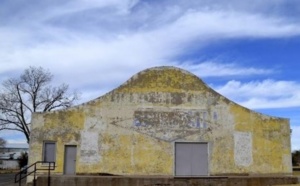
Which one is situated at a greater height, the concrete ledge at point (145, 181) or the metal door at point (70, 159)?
the metal door at point (70, 159)

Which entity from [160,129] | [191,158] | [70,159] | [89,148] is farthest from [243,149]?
[70,159]

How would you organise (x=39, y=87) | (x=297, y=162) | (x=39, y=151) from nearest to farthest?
(x=39, y=151) < (x=39, y=87) < (x=297, y=162)

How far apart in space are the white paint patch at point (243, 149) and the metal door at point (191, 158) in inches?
67.1

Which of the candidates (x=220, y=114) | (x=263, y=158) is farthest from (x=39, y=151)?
(x=263, y=158)

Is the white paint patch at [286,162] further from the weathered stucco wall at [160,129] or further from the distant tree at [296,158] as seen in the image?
the distant tree at [296,158]

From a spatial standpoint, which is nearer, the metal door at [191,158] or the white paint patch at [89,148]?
the white paint patch at [89,148]

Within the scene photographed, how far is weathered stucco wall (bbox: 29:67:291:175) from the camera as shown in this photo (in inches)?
904

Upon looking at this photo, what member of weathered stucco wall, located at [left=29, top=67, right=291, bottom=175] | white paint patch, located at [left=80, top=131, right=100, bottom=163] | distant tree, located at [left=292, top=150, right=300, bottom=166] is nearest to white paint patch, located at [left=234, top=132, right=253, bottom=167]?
weathered stucco wall, located at [left=29, top=67, right=291, bottom=175]

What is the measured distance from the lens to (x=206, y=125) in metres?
23.8

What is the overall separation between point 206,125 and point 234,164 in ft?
8.58

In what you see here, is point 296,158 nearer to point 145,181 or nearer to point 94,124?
point 94,124

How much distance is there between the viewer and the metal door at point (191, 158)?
23.5 m

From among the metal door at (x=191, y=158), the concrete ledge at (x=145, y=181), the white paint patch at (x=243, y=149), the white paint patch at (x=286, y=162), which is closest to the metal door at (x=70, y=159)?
the concrete ledge at (x=145, y=181)

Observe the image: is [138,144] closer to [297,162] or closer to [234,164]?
[234,164]
